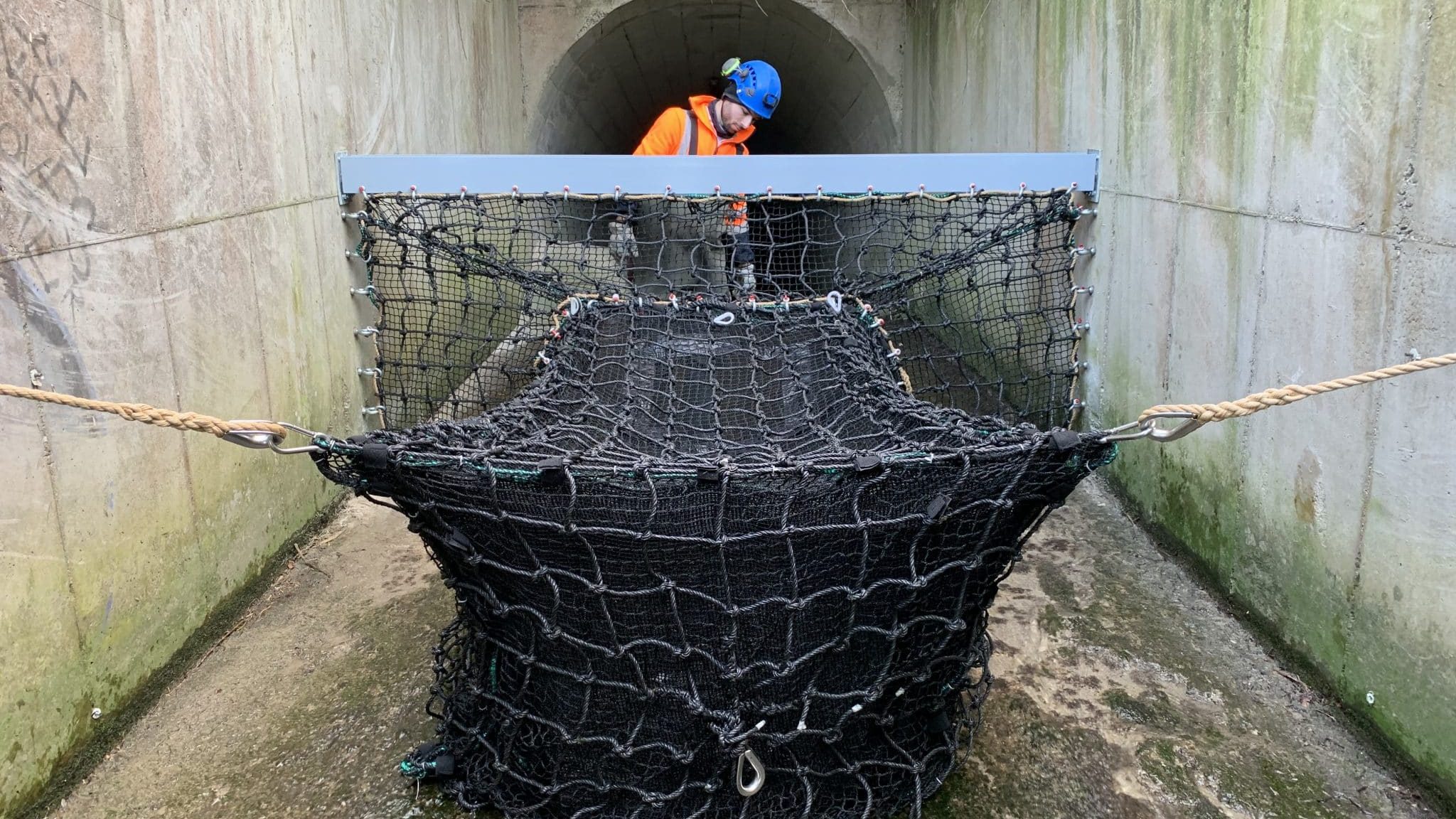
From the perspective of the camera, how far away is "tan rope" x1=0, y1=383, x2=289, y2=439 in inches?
55.0

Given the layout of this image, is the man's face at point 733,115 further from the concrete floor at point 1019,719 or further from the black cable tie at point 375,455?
the black cable tie at point 375,455

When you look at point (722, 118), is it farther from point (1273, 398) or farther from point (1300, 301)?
point (1273, 398)

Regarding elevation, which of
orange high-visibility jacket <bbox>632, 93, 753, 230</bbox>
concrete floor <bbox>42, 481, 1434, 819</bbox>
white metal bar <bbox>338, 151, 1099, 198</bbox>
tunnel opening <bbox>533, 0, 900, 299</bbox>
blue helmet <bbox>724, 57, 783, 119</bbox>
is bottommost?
concrete floor <bbox>42, 481, 1434, 819</bbox>

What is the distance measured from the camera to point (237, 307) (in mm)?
2744

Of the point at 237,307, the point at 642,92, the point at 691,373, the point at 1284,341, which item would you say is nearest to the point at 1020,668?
the point at 1284,341

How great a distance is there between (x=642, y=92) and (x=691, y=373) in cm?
602

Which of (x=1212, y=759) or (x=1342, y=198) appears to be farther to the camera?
(x=1342, y=198)

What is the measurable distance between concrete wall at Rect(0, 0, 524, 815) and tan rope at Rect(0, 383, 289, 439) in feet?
1.47

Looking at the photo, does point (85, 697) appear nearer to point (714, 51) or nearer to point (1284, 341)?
point (1284, 341)

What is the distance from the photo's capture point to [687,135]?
14.7 ft

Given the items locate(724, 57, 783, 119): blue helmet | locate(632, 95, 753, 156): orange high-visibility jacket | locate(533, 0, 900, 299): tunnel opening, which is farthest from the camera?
locate(533, 0, 900, 299): tunnel opening

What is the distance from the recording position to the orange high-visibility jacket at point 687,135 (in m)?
4.46

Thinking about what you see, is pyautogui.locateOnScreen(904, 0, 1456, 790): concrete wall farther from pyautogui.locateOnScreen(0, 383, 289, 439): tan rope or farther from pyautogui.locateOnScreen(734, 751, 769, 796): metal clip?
pyautogui.locateOnScreen(0, 383, 289, 439): tan rope

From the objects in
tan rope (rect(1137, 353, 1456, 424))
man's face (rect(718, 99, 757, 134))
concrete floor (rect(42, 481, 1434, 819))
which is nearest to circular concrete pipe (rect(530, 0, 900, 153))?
man's face (rect(718, 99, 757, 134))
